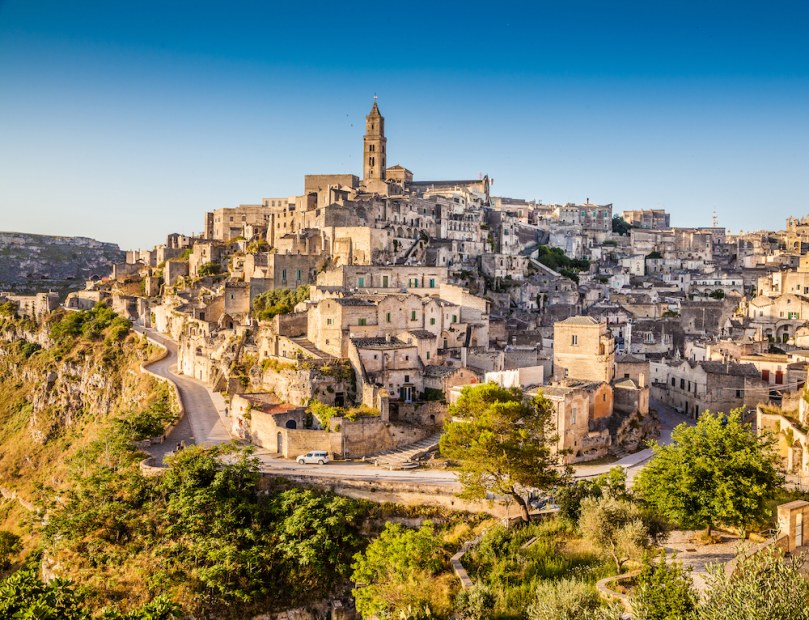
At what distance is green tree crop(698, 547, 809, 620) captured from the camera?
1190 centimetres

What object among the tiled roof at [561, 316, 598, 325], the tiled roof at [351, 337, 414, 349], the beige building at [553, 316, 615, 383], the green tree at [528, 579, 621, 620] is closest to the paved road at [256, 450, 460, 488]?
the tiled roof at [351, 337, 414, 349]

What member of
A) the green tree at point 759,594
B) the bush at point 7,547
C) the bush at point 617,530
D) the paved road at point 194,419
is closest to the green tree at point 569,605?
the green tree at point 759,594

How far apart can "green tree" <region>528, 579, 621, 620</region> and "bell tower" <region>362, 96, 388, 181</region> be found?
7443cm

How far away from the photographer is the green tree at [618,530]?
19234 millimetres

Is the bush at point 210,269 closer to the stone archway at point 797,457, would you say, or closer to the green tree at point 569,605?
the stone archway at point 797,457

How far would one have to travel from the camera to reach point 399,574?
21.5 metres

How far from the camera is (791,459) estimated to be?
2939 cm

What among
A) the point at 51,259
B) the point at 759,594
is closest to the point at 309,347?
the point at 759,594

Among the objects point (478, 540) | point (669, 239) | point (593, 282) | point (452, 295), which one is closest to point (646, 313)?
point (593, 282)

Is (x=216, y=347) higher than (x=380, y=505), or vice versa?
(x=216, y=347)

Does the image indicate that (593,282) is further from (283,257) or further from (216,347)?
(216,347)

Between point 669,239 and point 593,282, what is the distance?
85.0ft

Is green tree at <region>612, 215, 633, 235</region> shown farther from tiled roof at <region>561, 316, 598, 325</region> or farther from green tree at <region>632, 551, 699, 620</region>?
green tree at <region>632, 551, 699, 620</region>

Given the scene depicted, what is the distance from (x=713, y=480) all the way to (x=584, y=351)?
686 inches
